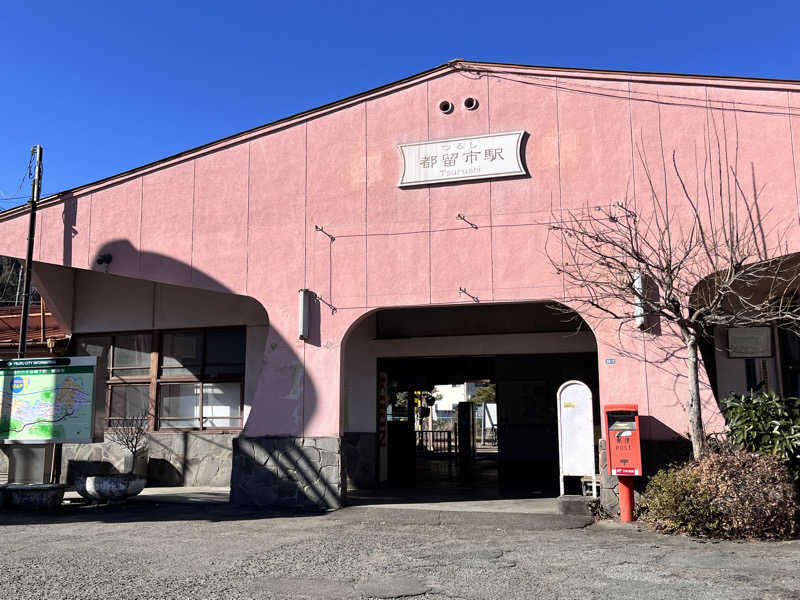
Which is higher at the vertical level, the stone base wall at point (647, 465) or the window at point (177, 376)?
the window at point (177, 376)

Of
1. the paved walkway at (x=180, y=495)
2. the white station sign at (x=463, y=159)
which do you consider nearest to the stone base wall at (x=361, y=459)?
the paved walkway at (x=180, y=495)

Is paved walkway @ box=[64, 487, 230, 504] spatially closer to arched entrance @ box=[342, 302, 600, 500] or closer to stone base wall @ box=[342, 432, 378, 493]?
arched entrance @ box=[342, 302, 600, 500]

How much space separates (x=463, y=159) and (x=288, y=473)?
5.96 metres

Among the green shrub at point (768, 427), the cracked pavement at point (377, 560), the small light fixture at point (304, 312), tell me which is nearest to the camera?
the cracked pavement at point (377, 560)

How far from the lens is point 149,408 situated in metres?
16.1

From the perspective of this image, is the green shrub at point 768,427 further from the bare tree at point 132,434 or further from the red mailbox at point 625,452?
the bare tree at point 132,434

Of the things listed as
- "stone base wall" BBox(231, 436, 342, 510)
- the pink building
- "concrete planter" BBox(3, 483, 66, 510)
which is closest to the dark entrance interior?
the pink building

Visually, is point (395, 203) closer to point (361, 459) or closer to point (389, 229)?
point (389, 229)

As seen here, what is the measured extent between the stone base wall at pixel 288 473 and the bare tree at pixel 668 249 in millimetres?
4734

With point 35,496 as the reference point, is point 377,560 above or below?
below

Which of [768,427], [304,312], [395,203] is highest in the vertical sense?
[395,203]

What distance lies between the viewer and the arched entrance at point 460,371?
49.2 ft

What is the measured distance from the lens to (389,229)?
12.4 metres

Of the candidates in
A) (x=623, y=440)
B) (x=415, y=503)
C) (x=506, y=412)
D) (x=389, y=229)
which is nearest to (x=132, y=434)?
(x=415, y=503)
